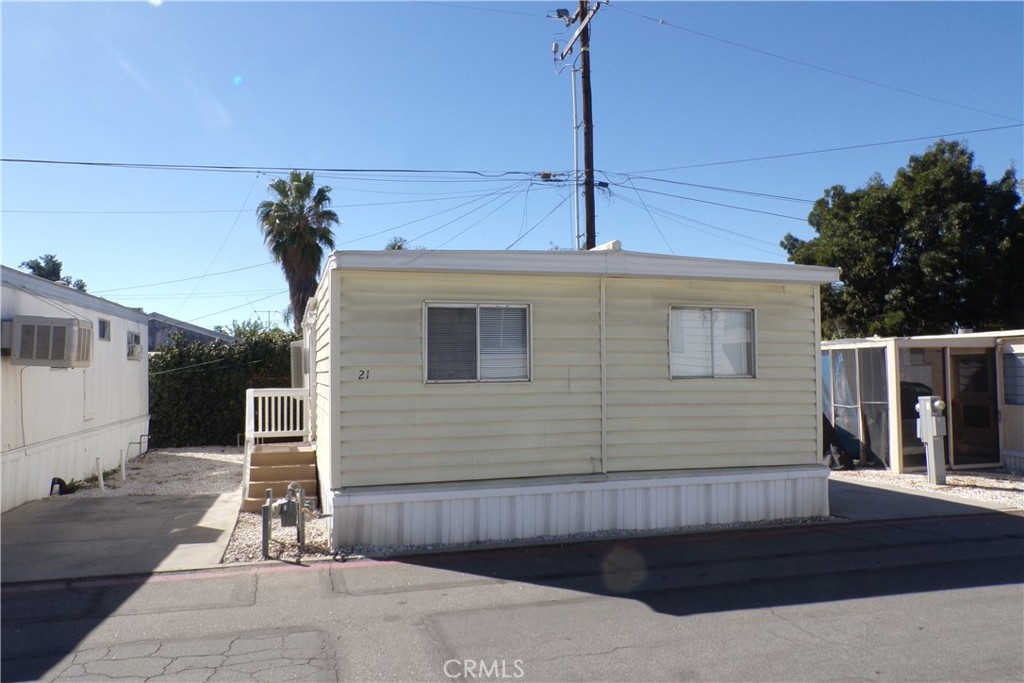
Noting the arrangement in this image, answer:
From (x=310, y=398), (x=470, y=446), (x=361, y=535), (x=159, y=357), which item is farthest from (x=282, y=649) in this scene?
(x=159, y=357)

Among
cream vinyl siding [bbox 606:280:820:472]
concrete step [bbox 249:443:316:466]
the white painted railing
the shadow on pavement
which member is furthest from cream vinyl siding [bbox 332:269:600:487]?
the white painted railing

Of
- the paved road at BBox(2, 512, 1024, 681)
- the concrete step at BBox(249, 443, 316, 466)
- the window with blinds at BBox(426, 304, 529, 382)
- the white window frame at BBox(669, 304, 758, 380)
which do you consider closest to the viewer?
the paved road at BBox(2, 512, 1024, 681)

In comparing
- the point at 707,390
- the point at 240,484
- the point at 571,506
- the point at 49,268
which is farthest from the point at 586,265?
the point at 49,268

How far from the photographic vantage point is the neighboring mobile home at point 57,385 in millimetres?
9680

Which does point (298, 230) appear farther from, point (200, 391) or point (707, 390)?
point (707, 390)

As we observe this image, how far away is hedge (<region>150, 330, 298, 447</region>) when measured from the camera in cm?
1770

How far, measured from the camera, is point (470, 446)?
8242mm

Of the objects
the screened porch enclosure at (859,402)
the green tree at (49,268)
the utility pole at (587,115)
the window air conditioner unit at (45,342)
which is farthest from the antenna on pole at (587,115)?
the green tree at (49,268)

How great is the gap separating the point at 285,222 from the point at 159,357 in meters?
5.07

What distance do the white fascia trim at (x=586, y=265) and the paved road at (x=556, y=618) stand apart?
3033mm

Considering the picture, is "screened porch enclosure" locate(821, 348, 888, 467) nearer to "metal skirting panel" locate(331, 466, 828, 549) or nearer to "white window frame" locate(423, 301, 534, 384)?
"metal skirting panel" locate(331, 466, 828, 549)

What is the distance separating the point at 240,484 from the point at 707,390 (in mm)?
7753

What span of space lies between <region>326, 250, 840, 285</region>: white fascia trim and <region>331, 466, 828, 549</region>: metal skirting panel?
2359mm

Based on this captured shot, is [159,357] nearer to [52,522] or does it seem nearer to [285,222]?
[285,222]
